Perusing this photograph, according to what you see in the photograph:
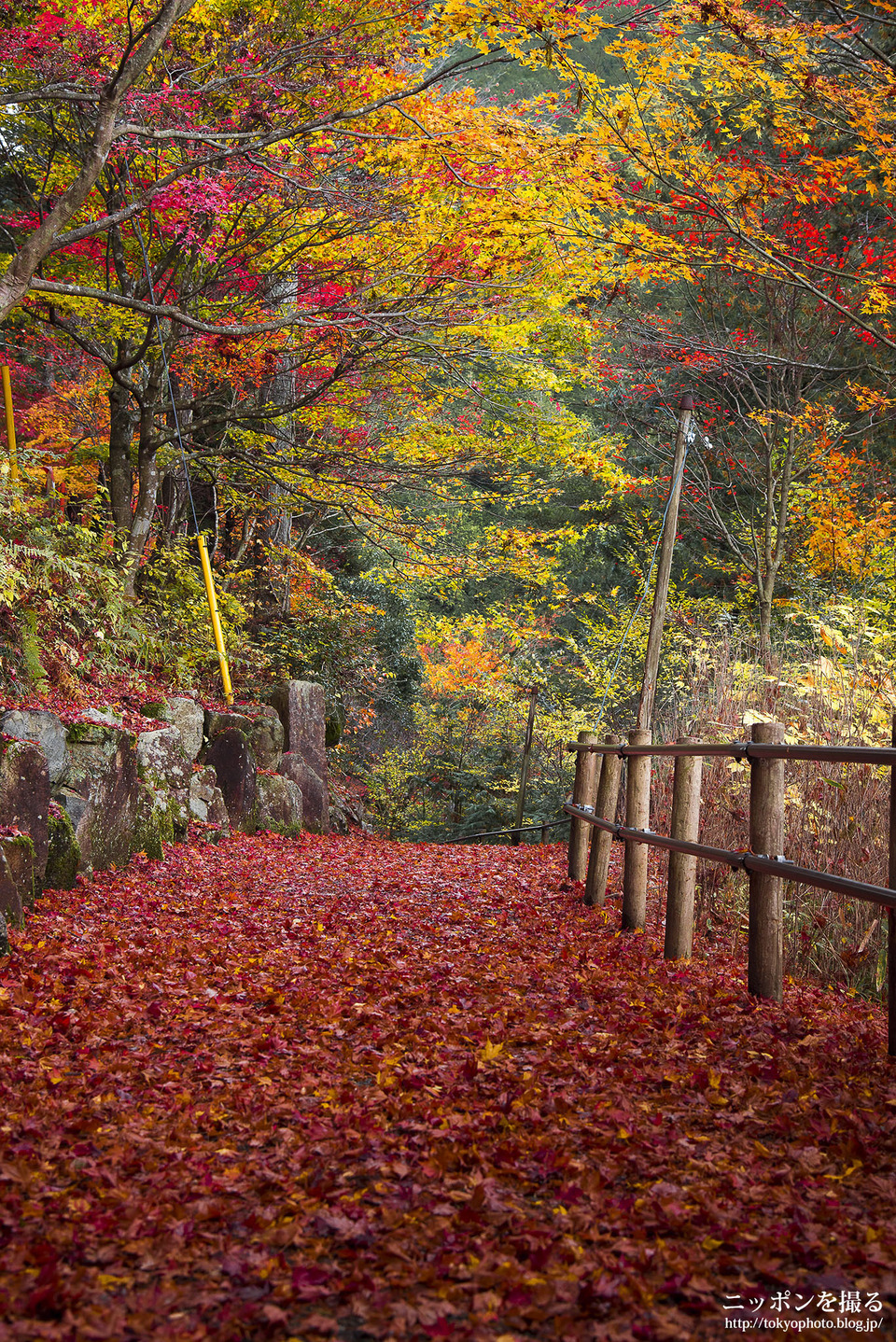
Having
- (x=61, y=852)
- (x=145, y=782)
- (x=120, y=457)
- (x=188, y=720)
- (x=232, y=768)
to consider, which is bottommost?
(x=61, y=852)

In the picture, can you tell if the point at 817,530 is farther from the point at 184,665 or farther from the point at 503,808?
the point at 184,665

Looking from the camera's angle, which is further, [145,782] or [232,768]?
[232,768]

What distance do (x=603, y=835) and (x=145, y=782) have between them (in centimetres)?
386

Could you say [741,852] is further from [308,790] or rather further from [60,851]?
[308,790]

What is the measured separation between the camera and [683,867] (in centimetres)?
→ 479

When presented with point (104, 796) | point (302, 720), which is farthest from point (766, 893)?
point (302, 720)

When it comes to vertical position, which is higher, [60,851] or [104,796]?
[104,796]

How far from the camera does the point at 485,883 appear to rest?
8.08 meters

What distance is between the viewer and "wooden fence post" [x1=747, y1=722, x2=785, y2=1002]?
156 inches

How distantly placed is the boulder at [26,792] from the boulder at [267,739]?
4978 mm

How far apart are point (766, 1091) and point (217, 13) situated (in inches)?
385

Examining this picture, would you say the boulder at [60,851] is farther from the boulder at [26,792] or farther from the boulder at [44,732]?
the boulder at [26,792]

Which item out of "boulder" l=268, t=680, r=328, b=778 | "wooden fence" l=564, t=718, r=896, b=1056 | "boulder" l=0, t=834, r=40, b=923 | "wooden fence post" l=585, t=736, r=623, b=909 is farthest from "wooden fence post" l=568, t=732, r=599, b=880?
A: "boulder" l=268, t=680, r=328, b=778

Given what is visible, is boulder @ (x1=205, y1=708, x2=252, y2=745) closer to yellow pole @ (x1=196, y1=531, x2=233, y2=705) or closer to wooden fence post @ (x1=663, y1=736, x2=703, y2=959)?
yellow pole @ (x1=196, y1=531, x2=233, y2=705)
